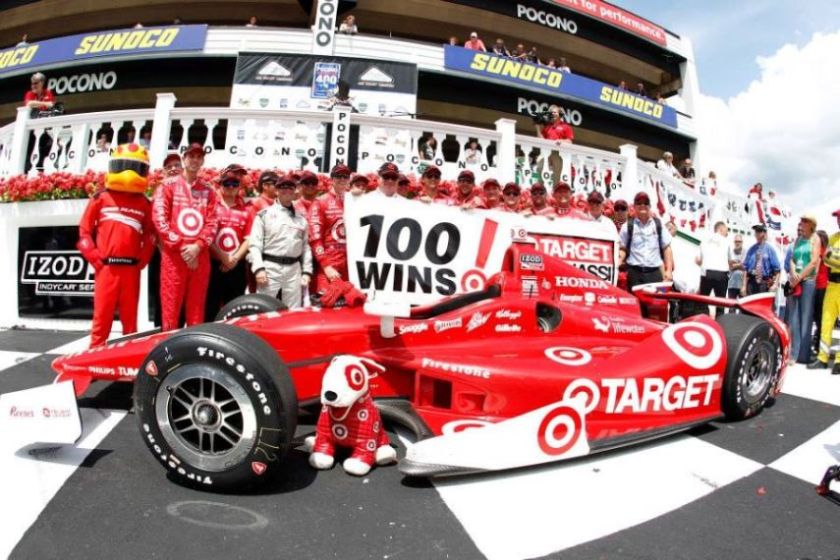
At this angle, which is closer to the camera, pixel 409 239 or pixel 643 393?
pixel 643 393

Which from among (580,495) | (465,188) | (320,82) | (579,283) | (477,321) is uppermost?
(320,82)

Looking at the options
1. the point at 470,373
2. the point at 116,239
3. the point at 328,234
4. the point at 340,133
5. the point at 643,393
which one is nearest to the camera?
the point at 470,373

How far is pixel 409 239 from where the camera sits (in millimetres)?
3256

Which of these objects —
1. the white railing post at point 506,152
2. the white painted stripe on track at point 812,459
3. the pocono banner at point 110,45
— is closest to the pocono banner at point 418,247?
the white painted stripe on track at point 812,459

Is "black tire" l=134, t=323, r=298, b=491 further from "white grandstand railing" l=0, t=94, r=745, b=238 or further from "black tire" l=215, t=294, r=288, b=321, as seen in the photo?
"white grandstand railing" l=0, t=94, r=745, b=238

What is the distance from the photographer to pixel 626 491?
7.35 feet

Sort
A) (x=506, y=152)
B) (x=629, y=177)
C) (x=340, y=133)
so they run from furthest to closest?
1. (x=629, y=177)
2. (x=506, y=152)
3. (x=340, y=133)

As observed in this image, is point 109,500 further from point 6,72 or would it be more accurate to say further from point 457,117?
point 6,72

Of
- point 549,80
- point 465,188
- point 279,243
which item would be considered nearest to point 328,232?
point 279,243

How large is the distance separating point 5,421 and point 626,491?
289cm

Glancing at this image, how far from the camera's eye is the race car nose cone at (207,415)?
216 cm

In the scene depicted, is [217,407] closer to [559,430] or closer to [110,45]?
[559,430]

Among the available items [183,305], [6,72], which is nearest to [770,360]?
[183,305]

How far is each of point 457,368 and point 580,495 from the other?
0.79 meters
